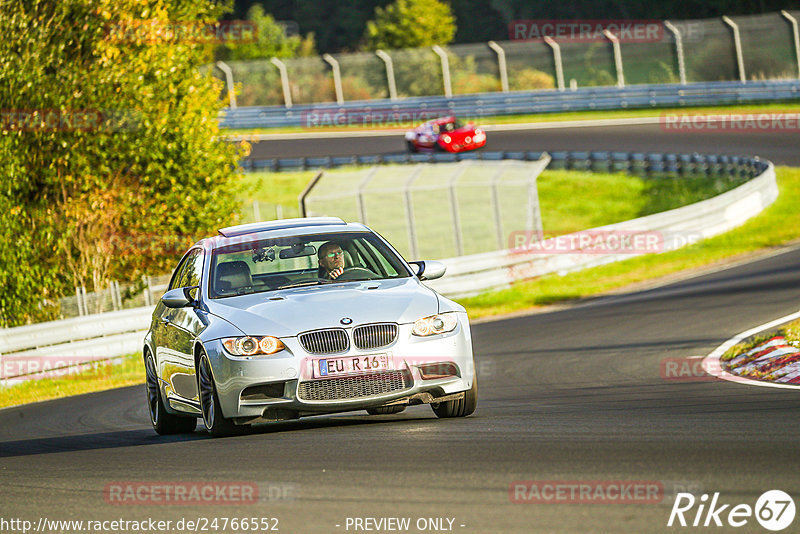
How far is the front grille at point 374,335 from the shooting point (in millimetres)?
8055

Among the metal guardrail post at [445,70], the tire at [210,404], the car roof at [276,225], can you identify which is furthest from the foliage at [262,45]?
the tire at [210,404]

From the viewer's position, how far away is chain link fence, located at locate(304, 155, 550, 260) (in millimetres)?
25555

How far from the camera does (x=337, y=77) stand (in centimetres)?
5481

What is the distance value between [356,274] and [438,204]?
3047 centimetres

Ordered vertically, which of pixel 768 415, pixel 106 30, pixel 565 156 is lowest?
pixel 565 156

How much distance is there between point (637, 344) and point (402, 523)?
9408 mm

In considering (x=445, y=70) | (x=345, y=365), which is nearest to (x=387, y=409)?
(x=345, y=365)

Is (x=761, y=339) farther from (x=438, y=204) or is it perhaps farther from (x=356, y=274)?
(x=438, y=204)

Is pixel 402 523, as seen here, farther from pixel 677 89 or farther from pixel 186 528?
pixel 677 89

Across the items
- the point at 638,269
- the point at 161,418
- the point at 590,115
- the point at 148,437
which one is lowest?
the point at 638,269

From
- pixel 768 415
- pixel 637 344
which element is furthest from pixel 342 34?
pixel 768 415

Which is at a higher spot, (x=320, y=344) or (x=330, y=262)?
(x=330, y=262)

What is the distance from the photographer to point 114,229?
991 inches

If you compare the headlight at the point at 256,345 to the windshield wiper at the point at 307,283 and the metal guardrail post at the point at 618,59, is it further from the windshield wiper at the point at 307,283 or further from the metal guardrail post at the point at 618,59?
the metal guardrail post at the point at 618,59
